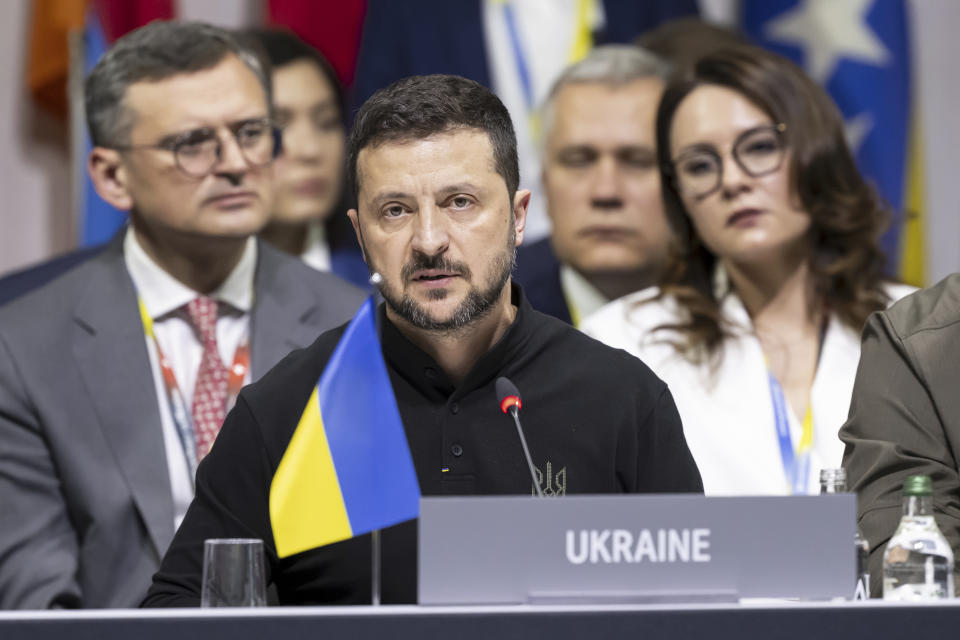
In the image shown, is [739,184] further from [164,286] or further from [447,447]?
[447,447]

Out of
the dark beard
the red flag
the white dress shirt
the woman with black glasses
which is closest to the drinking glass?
the dark beard

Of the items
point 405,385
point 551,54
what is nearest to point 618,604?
point 405,385

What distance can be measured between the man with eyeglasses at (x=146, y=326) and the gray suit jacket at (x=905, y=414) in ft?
3.97

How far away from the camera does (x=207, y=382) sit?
2895mm

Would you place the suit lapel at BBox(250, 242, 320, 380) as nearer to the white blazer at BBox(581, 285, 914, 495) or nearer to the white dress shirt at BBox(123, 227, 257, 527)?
the white dress shirt at BBox(123, 227, 257, 527)

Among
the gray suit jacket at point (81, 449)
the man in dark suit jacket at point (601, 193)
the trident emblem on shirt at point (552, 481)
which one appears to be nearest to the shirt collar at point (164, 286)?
the gray suit jacket at point (81, 449)

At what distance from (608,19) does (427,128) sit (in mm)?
2882

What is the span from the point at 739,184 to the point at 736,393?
472mm

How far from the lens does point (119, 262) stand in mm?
3002

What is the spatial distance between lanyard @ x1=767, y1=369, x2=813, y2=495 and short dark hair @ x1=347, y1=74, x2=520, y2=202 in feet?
3.92

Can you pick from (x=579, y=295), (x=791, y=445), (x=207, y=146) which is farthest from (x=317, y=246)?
(x=791, y=445)

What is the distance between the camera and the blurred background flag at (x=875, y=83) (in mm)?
4637

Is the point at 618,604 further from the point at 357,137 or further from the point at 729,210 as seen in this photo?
the point at 729,210

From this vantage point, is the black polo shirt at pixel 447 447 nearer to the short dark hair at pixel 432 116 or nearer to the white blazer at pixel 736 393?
the short dark hair at pixel 432 116
